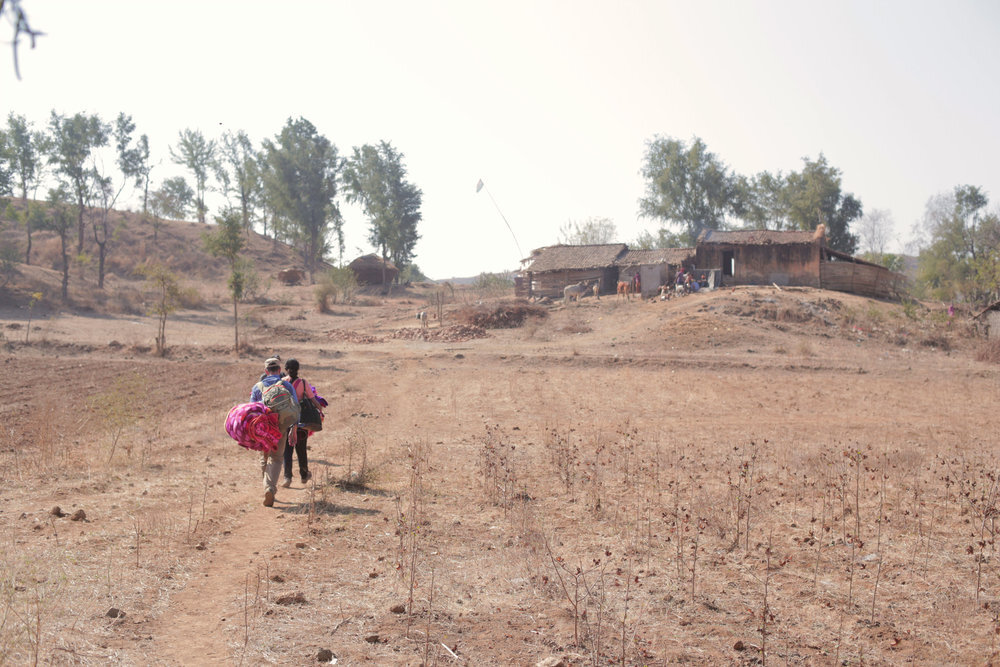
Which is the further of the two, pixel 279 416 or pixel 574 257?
pixel 574 257

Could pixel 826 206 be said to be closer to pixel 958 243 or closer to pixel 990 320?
pixel 958 243

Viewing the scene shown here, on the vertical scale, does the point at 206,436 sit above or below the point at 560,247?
below

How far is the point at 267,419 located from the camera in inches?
287

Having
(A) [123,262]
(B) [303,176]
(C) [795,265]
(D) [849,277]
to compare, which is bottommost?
(D) [849,277]

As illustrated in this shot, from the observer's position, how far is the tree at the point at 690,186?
6034 centimetres

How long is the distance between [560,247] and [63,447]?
35.5 m

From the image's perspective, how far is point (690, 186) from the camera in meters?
60.9

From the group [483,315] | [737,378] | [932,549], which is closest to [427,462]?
[932,549]

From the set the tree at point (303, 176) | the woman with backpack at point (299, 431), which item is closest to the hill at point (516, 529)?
the woman with backpack at point (299, 431)

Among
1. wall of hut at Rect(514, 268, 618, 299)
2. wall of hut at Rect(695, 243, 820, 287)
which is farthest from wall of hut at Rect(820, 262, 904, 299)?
wall of hut at Rect(514, 268, 618, 299)

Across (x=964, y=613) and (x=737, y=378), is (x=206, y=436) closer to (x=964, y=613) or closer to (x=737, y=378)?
(x=964, y=613)

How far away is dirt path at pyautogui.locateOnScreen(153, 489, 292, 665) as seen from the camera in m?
4.07

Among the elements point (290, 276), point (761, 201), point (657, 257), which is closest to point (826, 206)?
point (761, 201)

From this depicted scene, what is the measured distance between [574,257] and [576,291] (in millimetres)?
3311
